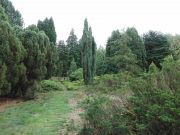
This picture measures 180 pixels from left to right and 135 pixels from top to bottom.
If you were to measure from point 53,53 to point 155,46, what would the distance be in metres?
17.6

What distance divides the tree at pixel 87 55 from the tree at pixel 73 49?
63.9 feet

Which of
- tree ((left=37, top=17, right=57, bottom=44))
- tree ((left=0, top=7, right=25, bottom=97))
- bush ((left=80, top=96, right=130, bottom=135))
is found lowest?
bush ((left=80, top=96, right=130, bottom=135))

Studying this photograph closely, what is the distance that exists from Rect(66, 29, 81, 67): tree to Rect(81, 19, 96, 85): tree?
19.5 meters

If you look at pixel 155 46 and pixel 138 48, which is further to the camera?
pixel 155 46

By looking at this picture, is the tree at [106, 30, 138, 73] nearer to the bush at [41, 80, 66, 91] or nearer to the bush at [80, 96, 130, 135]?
the bush at [41, 80, 66, 91]

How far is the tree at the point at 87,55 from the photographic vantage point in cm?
3527

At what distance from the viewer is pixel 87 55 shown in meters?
35.7

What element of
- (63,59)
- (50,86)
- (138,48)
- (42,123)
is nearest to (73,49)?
(63,59)

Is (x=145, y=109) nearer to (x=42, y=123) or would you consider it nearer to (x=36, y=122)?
(x=42, y=123)

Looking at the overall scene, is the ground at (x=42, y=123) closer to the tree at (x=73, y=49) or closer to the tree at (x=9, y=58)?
the tree at (x=9, y=58)

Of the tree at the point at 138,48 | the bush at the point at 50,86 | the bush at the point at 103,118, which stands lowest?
the bush at the point at 103,118

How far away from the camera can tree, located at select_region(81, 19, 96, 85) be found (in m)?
35.3

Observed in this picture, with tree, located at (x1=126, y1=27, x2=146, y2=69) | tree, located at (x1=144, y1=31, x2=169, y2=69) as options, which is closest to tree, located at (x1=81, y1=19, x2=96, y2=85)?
tree, located at (x1=126, y1=27, x2=146, y2=69)

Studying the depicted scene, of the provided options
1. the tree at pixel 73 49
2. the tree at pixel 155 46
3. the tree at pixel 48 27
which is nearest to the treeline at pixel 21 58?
the tree at pixel 48 27
